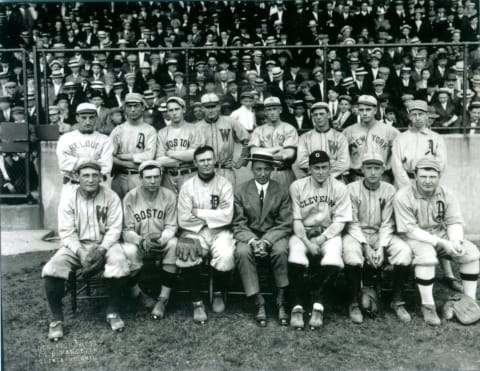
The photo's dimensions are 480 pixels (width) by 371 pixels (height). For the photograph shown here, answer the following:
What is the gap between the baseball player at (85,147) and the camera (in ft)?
18.8

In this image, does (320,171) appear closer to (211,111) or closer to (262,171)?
(262,171)

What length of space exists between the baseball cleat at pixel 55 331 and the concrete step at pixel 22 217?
3382mm

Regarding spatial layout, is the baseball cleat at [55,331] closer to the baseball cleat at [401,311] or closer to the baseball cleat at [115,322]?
the baseball cleat at [115,322]

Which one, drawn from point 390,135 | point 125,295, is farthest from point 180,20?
point 125,295

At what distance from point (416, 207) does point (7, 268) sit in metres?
4.63

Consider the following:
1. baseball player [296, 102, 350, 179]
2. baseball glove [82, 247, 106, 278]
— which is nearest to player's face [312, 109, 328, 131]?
baseball player [296, 102, 350, 179]

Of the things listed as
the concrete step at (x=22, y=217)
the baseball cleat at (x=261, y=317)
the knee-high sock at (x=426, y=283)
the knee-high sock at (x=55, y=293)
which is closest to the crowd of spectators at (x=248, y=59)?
the concrete step at (x=22, y=217)

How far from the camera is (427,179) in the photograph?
498 cm

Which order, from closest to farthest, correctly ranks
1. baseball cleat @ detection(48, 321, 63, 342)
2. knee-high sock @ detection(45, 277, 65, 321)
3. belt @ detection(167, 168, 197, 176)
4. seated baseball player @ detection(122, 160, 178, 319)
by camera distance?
baseball cleat @ detection(48, 321, 63, 342) → knee-high sock @ detection(45, 277, 65, 321) → seated baseball player @ detection(122, 160, 178, 319) → belt @ detection(167, 168, 197, 176)

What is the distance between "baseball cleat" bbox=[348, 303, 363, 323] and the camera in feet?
15.6

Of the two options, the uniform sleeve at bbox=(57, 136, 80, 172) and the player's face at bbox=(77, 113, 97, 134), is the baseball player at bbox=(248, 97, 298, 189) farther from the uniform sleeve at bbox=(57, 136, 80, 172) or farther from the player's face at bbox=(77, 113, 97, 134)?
the uniform sleeve at bbox=(57, 136, 80, 172)

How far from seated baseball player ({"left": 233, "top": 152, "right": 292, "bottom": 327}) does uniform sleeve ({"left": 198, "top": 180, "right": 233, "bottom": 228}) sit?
0.30 feet

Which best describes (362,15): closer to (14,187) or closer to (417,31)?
(417,31)

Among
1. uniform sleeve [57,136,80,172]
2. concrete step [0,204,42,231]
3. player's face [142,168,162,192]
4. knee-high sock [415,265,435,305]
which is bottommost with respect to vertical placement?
knee-high sock [415,265,435,305]
